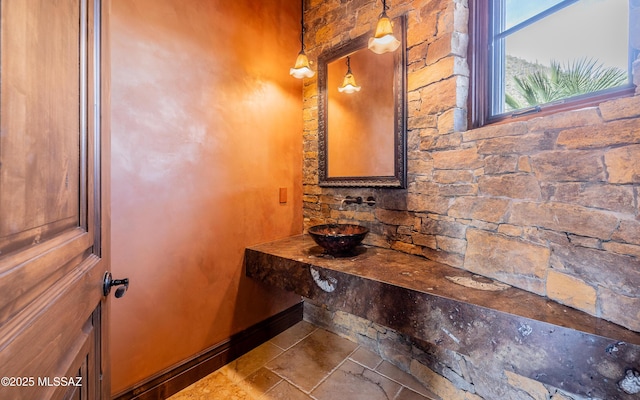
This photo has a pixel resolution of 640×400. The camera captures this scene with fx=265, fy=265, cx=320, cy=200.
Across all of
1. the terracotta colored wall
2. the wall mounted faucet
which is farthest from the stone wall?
the wall mounted faucet

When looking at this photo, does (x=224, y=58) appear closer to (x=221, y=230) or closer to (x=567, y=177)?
(x=221, y=230)

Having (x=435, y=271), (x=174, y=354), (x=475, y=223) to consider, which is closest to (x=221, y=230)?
(x=174, y=354)

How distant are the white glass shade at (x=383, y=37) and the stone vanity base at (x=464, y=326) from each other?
4.47 ft

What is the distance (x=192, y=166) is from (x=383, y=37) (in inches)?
57.5

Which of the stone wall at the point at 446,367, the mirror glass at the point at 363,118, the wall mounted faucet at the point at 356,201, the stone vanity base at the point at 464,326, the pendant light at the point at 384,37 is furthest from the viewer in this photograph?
the wall mounted faucet at the point at 356,201

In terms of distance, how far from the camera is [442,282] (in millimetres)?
1367

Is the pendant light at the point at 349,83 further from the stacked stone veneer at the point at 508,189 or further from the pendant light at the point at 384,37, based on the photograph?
the pendant light at the point at 384,37

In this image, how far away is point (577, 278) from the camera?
1.09 m

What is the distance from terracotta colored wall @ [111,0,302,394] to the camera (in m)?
1.49

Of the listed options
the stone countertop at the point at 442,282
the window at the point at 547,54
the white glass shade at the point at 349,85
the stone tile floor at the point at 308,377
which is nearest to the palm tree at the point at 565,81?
the window at the point at 547,54

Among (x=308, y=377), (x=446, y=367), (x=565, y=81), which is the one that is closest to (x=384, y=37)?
(x=565, y=81)

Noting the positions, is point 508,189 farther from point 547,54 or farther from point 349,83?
point 349,83

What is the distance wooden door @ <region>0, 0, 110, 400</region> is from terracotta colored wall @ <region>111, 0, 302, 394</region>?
686 millimetres

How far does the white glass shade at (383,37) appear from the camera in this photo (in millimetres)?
1600
